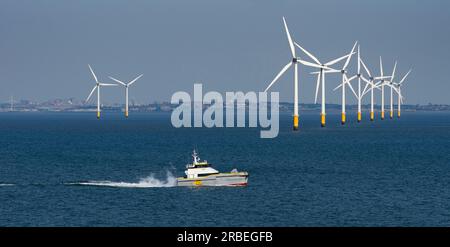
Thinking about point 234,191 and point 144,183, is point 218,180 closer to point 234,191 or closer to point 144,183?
point 234,191

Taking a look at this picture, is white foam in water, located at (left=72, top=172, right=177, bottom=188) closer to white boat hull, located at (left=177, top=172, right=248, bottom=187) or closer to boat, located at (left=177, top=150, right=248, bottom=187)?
white boat hull, located at (left=177, top=172, right=248, bottom=187)

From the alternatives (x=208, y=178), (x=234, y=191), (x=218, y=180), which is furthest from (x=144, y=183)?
(x=234, y=191)

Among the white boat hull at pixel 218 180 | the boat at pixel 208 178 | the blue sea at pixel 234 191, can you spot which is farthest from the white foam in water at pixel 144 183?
the boat at pixel 208 178

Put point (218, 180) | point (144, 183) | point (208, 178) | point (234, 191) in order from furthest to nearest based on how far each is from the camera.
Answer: point (144, 183)
point (218, 180)
point (208, 178)
point (234, 191)

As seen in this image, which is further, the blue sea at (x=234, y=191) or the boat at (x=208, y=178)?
the boat at (x=208, y=178)

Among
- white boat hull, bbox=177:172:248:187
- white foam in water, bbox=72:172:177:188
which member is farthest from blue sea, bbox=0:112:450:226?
white boat hull, bbox=177:172:248:187

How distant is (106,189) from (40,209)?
1781 cm

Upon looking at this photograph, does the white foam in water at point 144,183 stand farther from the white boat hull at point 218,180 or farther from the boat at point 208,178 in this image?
the boat at point 208,178

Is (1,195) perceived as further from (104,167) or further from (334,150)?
(334,150)

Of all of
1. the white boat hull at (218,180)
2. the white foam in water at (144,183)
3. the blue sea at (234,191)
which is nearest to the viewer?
the blue sea at (234,191)

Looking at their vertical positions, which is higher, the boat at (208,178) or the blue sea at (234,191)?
the boat at (208,178)

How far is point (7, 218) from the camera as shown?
75.9 m

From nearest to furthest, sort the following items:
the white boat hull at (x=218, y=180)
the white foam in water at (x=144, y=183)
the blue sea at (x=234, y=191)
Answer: the blue sea at (x=234, y=191)
the white boat hull at (x=218, y=180)
the white foam in water at (x=144, y=183)
